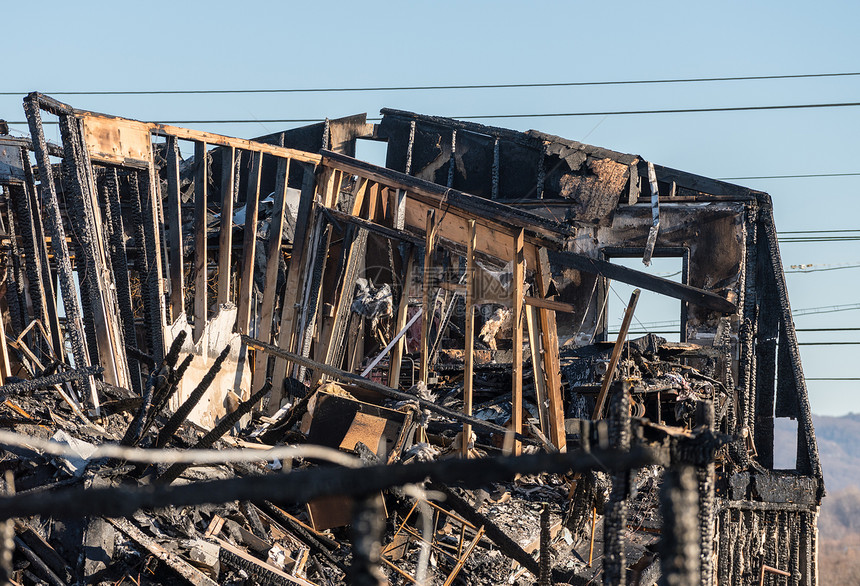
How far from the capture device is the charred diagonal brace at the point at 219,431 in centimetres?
566

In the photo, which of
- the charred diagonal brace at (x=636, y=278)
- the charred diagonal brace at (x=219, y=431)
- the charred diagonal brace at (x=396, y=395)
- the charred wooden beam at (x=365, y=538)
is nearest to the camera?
the charred wooden beam at (x=365, y=538)

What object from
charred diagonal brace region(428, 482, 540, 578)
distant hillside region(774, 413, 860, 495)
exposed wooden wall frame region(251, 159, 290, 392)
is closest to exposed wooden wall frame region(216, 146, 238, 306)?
exposed wooden wall frame region(251, 159, 290, 392)

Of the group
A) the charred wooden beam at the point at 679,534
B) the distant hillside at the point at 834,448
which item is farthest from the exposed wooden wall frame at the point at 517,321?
the distant hillside at the point at 834,448

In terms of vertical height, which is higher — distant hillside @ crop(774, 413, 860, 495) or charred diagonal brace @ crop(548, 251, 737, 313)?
charred diagonal brace @ crop(548, 251, 737, 313)

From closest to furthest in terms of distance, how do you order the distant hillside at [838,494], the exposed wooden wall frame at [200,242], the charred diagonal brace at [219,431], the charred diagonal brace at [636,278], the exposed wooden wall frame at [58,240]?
the charred diagonal brace at [219,431] → the exposed wooden wall frame at [58,240] → the exposed wooden wall frame at [200,242] → the charred diagonal brace at [636,278] → the distant hillside at [838,494]

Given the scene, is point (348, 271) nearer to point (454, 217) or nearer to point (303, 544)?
point (454, 217)

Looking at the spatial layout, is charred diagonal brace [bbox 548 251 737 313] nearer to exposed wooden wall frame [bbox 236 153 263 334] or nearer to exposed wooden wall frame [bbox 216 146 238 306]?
exposed wooden wall frame [bbox 236 153 263 334]

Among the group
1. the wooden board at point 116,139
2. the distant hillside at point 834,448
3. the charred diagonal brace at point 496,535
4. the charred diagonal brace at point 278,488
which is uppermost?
the wooden board at point 116,139

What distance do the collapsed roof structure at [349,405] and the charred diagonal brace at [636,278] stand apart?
32mm

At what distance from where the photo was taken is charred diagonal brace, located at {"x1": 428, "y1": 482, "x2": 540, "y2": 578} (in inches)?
253

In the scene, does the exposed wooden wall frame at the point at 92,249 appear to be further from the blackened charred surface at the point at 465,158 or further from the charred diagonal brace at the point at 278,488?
the blackened charred surface at the point at 465,158

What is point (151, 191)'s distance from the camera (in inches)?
358

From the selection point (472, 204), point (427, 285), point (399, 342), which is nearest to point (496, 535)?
point (427, 285)

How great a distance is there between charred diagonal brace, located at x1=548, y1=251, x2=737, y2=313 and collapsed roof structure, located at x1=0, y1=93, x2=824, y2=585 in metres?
0.03
